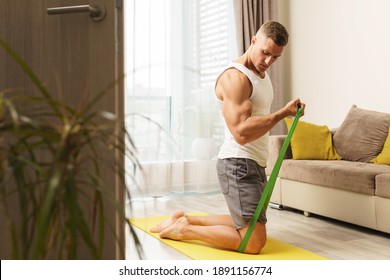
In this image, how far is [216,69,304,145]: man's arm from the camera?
2279mm

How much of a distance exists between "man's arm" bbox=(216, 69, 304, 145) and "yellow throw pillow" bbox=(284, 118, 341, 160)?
54.5 inches

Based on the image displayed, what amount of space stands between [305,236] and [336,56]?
2.28 m

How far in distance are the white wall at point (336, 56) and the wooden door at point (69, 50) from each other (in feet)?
10.4

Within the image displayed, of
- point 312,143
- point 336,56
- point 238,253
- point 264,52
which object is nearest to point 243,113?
point 264,52

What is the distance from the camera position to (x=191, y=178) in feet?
14.7

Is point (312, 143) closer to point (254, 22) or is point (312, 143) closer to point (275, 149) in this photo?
point (275, 149)

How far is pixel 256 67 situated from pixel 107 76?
48.2 inches

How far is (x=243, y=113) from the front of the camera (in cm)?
230

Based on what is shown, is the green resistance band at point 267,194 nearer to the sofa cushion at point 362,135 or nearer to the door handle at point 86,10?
the door handle at point 86,10

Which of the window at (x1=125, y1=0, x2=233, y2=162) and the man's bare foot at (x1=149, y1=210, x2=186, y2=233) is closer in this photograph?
the man's bare foot at (x1=149, y1=210, x2=186, y2=233)

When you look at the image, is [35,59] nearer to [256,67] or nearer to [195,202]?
[256,67]

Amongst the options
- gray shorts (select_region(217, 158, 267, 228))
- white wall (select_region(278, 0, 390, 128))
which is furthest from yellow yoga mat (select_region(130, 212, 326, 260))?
white wall (select_region(278, 0, 390, 128))

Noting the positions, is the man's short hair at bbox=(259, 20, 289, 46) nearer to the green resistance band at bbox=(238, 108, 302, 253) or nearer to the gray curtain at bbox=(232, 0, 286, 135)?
the green resistance band at bbox=(238, 108, 302, 253)
